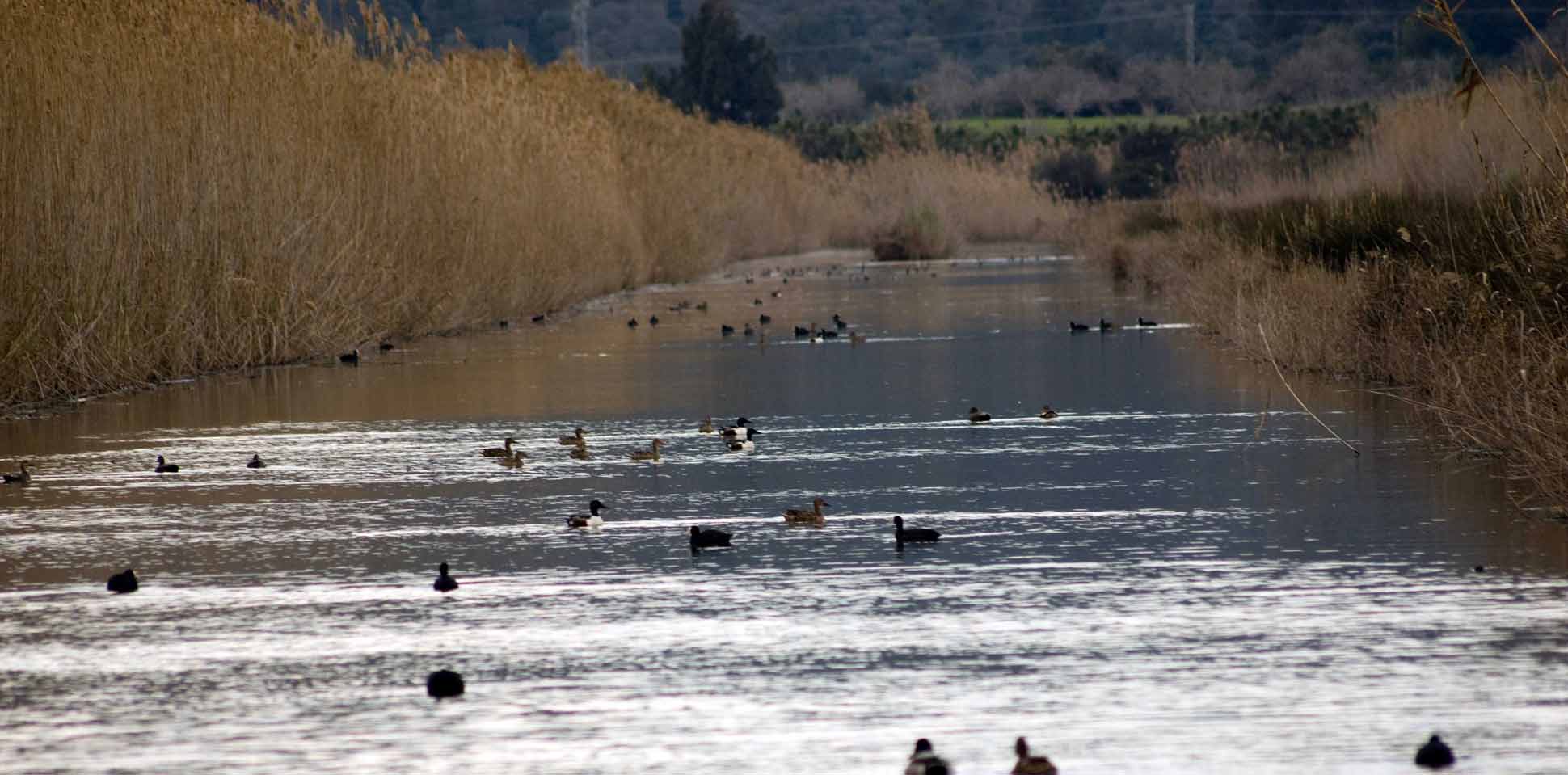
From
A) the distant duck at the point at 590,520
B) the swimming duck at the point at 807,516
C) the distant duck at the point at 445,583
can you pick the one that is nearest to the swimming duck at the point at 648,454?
the distant duck at the point at 590,520

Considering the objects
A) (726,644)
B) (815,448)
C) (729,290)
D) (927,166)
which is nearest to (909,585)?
(726,644)

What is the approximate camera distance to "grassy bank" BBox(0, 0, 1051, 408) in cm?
1584

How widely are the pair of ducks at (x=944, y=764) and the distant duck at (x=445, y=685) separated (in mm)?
1447

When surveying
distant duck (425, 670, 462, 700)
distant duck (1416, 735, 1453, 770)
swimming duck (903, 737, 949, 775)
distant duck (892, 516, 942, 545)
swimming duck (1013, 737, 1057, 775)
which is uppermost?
distant duck (892, 516, 942, 545)

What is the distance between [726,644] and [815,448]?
221 inches

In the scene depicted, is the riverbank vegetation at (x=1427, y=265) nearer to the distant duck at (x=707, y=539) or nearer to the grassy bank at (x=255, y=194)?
the distant duck at (x=707, y=539)

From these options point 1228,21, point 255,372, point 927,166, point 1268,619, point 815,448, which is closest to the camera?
point 1268,619

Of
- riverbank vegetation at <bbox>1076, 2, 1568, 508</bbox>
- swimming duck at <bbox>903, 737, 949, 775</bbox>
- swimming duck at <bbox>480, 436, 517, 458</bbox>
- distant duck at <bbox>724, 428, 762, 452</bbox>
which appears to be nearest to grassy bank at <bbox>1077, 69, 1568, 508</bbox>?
riverbank vegetation at <bbox>1076, 2, 1568, 508</bbox>

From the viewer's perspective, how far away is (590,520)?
9766mm

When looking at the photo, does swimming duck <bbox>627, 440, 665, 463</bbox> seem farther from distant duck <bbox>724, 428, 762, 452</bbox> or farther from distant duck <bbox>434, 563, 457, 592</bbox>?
distant duck <bbox>434, 563, 457, 592</bbox>

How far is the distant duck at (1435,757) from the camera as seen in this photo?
5492 mm

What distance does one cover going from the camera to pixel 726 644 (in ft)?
23.2

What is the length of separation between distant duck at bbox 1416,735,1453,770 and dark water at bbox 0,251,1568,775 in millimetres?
49

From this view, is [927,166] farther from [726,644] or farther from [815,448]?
[726,644]
